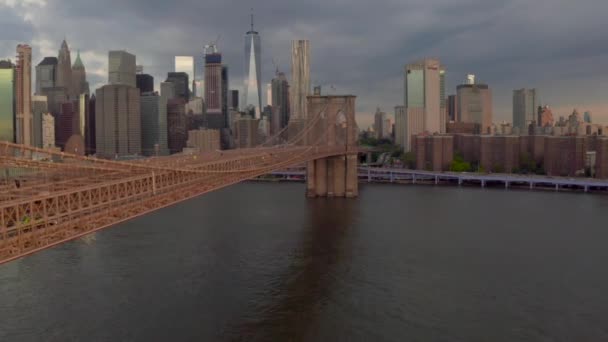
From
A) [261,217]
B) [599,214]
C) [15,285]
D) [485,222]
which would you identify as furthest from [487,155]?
[15,285]

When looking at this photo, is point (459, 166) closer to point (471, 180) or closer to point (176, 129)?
point (471, 180)

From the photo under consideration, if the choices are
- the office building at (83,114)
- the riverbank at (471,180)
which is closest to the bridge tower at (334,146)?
the riverbank at (471,180)

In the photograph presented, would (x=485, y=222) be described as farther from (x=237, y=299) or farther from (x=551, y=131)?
(x=551, y=131)

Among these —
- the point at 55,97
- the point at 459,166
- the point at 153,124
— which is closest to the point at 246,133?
the point at 153,124

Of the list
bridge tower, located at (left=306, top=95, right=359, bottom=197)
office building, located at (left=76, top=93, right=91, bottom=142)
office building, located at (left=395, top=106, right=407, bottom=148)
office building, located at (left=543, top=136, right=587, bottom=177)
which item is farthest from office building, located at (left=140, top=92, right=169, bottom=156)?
office building, located at (left=543, top=136, right=587, bottom=177)

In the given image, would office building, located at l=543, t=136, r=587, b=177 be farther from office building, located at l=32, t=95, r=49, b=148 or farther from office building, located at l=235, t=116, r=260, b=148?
office building, located at l=32, t=95, r=49, b=148
